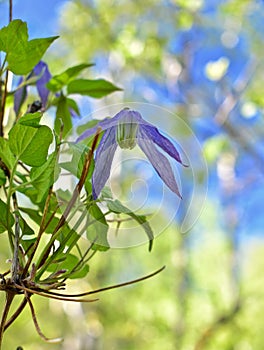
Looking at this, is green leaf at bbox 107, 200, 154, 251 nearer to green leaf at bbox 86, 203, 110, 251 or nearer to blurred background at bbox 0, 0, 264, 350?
green leaf at bbox 86, 203, 110, 251

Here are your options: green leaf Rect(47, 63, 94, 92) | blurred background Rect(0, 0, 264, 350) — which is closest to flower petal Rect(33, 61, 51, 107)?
green leaf Rect(47, 63, 94, 92)

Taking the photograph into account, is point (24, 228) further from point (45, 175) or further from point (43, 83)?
point (43, 83)

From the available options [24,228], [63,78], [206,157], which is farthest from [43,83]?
[206,157]

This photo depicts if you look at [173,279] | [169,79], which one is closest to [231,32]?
[169,79]

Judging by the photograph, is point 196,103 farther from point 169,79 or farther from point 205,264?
point 205,264

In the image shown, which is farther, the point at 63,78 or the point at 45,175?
the point at 63,78

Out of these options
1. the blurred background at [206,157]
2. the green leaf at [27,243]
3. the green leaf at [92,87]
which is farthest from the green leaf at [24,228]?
the blurred background at [206,157]
